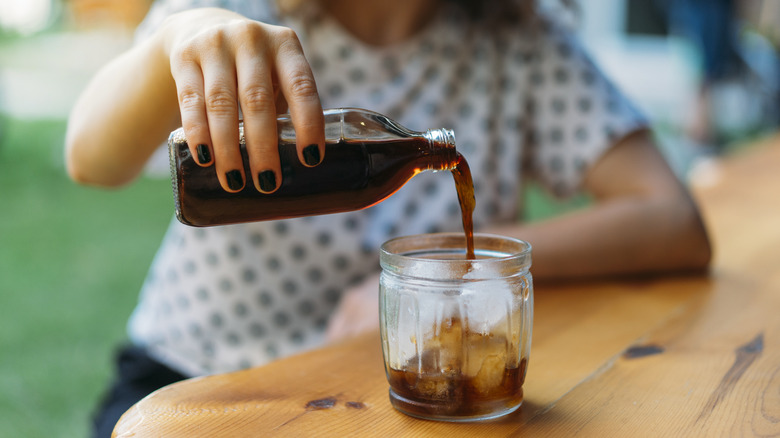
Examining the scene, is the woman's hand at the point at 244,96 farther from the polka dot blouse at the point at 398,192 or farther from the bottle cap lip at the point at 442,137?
the polka dot blouse at the point at 398,192

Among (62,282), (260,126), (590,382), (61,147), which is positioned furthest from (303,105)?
(61,147)

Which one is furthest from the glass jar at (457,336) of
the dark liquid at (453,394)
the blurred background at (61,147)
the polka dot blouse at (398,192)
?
the blurred background at (61,147)

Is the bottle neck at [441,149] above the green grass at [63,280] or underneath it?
above

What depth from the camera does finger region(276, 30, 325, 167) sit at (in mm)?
586

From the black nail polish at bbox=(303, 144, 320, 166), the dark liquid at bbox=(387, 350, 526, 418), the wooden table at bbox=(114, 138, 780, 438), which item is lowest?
the wooden table at bbox=(114, 138, 780, 438)

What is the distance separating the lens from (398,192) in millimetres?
1276

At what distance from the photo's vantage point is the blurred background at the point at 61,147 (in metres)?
2.32

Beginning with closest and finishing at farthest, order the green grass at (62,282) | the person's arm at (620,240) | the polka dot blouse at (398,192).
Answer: the person's arm at (620,240) → the polka dot blouse at (398,192) → the green grass at (62,282)

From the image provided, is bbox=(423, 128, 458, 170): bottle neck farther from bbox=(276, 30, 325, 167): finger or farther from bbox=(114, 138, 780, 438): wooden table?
bbox=(114, 138, 780, 438): wooden table

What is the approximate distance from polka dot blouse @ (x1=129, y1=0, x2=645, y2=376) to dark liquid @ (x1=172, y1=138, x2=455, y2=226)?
54 cm

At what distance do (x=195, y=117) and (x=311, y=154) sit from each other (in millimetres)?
94

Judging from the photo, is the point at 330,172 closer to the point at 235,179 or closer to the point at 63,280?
the point at 235,179

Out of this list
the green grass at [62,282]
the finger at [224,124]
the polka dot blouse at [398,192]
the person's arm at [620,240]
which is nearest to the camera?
the finger at [224,124]

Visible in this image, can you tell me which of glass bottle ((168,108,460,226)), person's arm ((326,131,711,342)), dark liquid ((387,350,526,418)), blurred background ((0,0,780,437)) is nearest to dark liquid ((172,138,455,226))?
glass bottle ((168,108,460,226))
